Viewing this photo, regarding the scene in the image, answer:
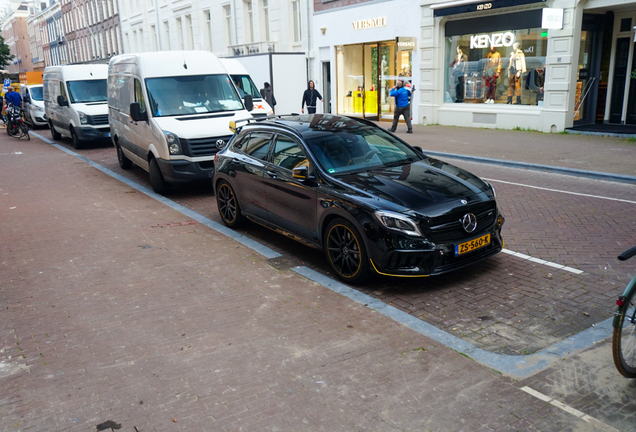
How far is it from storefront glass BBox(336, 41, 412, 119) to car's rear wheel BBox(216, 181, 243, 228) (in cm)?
1560

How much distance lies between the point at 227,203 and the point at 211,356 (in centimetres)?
412

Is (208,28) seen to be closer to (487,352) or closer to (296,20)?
(296,20)

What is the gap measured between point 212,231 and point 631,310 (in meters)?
5.81

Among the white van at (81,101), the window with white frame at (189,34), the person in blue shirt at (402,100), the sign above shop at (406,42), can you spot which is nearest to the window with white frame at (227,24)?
the window with white frame at (189,34)

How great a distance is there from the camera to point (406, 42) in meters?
21.6

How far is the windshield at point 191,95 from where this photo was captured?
10969 millimetres

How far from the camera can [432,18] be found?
20625mm

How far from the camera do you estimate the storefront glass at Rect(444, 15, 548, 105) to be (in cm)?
1791

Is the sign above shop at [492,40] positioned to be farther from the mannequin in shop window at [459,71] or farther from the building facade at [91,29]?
the building facade at [91,29]

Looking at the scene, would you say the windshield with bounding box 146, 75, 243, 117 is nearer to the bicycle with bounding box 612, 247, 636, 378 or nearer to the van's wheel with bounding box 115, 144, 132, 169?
the van's wheel with bounding box 115, 144, 132, 169

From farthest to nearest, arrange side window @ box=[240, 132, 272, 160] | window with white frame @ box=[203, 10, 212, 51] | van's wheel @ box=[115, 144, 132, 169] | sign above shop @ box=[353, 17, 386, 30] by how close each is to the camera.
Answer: window with white frame @ box=[203, 10, 212, 51], sign above shop @ box=[353, 17, 386, 30], van's wheel @ box=[115, 144, 132, 169], side window @ box=[240, 132, 272, 160]

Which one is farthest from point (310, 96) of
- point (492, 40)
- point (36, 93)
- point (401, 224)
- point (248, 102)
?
point (401, 224)

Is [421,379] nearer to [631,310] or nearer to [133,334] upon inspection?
[631,310]

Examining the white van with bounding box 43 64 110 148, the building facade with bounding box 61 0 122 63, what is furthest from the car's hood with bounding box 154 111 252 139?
the building facade with bounding box 61 0 122 63
